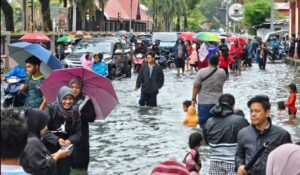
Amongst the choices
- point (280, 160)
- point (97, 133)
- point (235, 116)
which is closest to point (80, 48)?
point (97, 133)

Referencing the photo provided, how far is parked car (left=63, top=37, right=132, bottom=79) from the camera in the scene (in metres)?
27.5

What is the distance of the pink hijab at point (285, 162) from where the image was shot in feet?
15.3

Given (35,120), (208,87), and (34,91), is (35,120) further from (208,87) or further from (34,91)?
(208,87)

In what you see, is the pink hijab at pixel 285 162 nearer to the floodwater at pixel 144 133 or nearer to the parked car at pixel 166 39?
the floodwater at pixel 144 133

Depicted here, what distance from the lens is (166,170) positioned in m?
3.80

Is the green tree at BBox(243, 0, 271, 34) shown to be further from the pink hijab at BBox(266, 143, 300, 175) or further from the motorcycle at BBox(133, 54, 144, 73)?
the pink hijab at BBox(266, 143, 300, 175)

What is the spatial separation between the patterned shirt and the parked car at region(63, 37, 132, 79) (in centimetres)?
1719

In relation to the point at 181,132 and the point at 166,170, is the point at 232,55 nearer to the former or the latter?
the point at 181,132

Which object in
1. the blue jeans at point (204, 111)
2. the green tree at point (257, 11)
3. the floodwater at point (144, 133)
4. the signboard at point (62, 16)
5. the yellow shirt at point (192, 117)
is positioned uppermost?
the green tree at point (257, 11)

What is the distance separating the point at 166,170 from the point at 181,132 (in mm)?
10284

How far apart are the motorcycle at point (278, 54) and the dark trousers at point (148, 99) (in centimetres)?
2847

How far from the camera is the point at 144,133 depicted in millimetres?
14023

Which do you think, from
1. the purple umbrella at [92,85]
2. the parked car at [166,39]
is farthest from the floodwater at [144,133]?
the parked car at [166,39]

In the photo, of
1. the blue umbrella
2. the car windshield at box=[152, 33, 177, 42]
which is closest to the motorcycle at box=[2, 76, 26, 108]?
the blue umbrella
